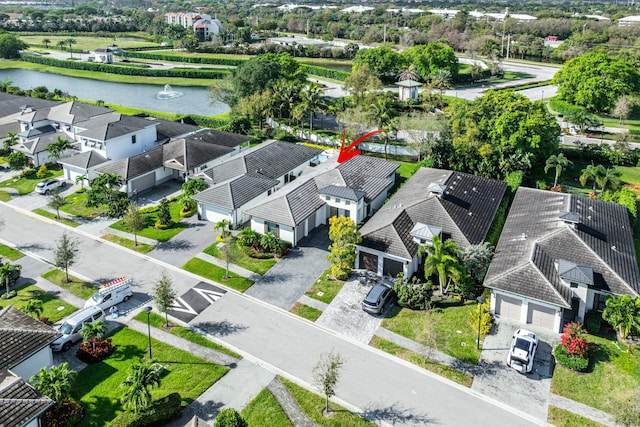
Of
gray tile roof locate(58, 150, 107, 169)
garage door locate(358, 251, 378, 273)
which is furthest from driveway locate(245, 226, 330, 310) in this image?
gray tile roof locate(58, 150, 107, 169)

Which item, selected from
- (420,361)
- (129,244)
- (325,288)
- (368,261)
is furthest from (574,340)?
(129,244)

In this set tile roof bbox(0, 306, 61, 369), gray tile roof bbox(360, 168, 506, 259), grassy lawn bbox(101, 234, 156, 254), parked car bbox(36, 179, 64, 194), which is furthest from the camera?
parked car bbox(36, 179, 64, 194)

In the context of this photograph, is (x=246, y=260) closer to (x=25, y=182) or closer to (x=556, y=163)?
(x=25, y=182)

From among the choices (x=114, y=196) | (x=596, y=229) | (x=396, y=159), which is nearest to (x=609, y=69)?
(x=396, y=159)

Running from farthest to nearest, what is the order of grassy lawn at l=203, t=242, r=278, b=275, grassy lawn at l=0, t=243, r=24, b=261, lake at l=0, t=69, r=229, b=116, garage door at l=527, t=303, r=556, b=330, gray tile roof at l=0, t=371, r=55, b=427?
1. lake at l=0, t=69, r=229, b=116
2. grassy lawn at l=0, t=243, r=24, b=261
3. grassy lawn at l=203, t=242, r=278, b=275
4. garage door at l=527, t=303, r=556, b=330
5. gray tile roof at l=0, t=371, r=55, b=427

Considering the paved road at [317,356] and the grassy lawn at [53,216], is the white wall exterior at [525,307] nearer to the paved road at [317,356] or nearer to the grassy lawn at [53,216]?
the paved road at [317,356]

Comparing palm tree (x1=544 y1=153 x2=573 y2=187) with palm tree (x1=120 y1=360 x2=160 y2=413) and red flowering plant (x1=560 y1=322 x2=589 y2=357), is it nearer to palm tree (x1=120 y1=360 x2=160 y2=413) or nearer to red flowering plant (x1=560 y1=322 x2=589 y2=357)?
red flowering plant (x1=560 y1=322 x2=589 y2=357)

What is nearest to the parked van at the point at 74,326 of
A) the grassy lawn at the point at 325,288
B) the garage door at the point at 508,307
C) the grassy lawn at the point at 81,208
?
the grassy lawn at the point at 325,288
